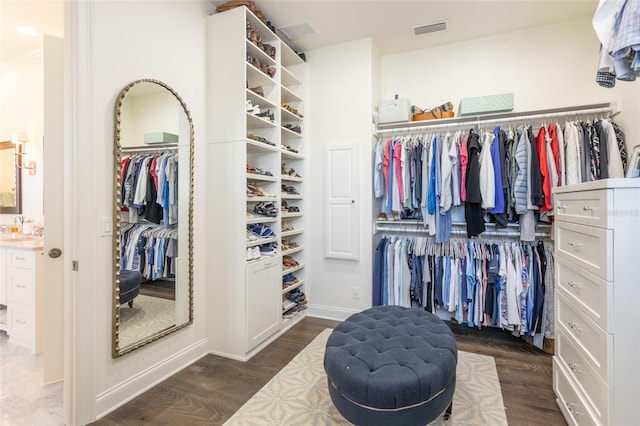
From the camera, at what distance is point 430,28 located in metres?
3.05

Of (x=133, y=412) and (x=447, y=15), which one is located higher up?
(x=447, y=15)

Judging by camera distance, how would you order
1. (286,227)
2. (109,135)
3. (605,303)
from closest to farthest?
Answer: (605,303)
(109,135)
(286,227)

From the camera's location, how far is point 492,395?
1995 millimetres

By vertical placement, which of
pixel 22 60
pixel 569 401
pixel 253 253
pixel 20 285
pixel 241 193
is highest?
pixel 22 60

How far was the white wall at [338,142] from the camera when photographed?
3.26 metres

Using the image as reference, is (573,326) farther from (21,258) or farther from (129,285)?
(21,258)

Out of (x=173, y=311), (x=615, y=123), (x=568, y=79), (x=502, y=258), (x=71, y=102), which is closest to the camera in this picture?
(x=71, y=102)

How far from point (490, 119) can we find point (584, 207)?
1.80 m

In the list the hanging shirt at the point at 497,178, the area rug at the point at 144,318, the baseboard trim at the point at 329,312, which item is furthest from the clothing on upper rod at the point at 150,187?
the hanging shirt at the point at 497,178

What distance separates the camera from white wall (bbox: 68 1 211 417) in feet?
5.75

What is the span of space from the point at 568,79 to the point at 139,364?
14.5 feet

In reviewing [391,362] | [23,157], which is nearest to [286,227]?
[391,362]

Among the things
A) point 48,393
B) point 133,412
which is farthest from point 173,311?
point 48,393

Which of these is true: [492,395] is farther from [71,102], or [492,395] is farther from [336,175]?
[71,102]
